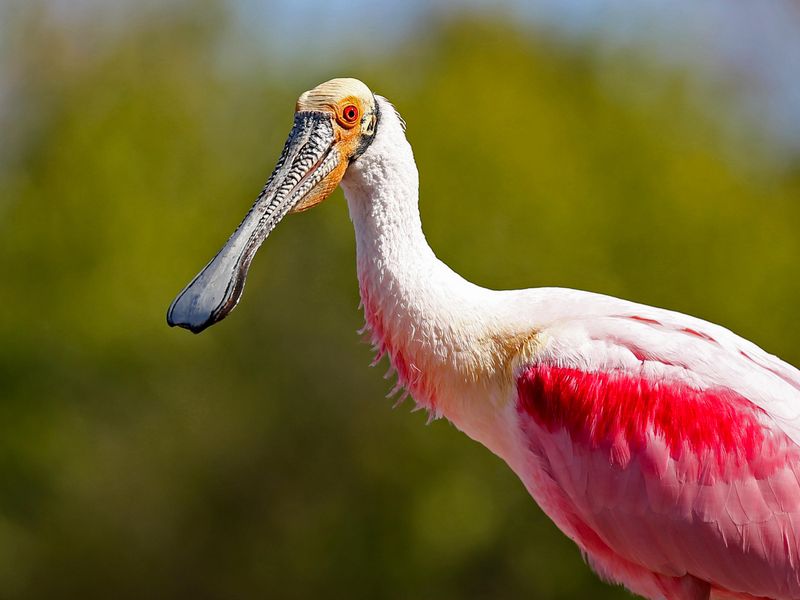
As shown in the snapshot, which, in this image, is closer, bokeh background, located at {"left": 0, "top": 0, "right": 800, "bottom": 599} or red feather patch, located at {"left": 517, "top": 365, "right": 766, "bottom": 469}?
red feather patch, located at {"left": 517, "top": 365, "right": 766, "bottom": 469}

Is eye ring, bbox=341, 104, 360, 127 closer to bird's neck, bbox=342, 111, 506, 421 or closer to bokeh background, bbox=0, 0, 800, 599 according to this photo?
bird's neck, bbox=342, 111, 506, 421

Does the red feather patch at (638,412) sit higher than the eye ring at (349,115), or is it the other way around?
the eye ring at (349,115)

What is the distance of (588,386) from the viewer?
4.82 m

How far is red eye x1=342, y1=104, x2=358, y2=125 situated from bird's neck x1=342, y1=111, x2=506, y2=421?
0.12 metres

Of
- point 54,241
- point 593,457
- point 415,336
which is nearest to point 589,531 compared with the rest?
point 593,457

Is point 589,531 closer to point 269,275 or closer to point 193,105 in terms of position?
point 269,275

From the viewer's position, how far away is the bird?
4777 mm

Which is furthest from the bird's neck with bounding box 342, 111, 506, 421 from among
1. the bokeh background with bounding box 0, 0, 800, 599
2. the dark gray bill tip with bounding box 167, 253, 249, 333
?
Result: the bokeh background with bounding box 0, 0, 800, 599

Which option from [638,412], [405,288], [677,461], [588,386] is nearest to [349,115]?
[405,288]

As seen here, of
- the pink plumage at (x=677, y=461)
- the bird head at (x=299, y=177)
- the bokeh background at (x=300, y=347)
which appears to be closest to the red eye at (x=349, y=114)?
the bird head at (x=299, y=177)

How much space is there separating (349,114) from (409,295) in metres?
0.66

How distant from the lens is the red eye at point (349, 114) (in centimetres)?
487

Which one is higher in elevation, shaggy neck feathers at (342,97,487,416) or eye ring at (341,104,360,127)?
eye ring at (341,104,360,127)

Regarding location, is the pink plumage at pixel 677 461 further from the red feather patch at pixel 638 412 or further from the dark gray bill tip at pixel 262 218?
the dark gray bill tip at pixel 262 218
